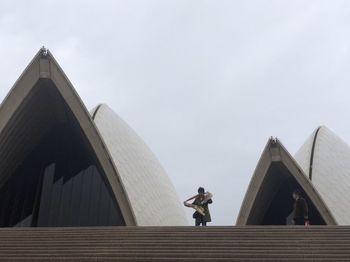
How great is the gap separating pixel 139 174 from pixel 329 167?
6405 millimetres

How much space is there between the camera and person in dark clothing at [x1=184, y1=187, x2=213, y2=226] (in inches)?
400

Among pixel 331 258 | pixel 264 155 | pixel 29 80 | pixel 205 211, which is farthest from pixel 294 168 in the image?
pixel 331 258

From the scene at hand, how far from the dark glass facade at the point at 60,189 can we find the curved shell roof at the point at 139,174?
4.61ft

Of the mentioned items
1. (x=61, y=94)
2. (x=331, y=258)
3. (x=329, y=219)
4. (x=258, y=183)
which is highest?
(x=61, y=94)

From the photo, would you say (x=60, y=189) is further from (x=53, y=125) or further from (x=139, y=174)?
(x=139, y=174)

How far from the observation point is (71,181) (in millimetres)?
14133

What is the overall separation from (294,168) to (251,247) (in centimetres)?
754

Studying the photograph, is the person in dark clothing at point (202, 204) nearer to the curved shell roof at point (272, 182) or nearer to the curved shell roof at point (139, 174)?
the curved shell roof at point (272, 182)

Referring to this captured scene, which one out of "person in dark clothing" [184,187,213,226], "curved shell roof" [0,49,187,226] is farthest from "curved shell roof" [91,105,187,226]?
"person in dark clothing" [184,187,213,226]

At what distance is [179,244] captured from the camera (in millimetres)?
7023

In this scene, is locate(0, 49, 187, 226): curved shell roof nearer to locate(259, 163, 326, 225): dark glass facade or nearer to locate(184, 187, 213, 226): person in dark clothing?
locate(184, 187, 213, 226): person in dark clothing

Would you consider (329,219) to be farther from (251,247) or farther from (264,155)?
(251,247)

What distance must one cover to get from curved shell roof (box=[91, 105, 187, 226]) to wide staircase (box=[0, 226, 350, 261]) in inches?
297

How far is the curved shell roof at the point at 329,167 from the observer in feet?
54.5
